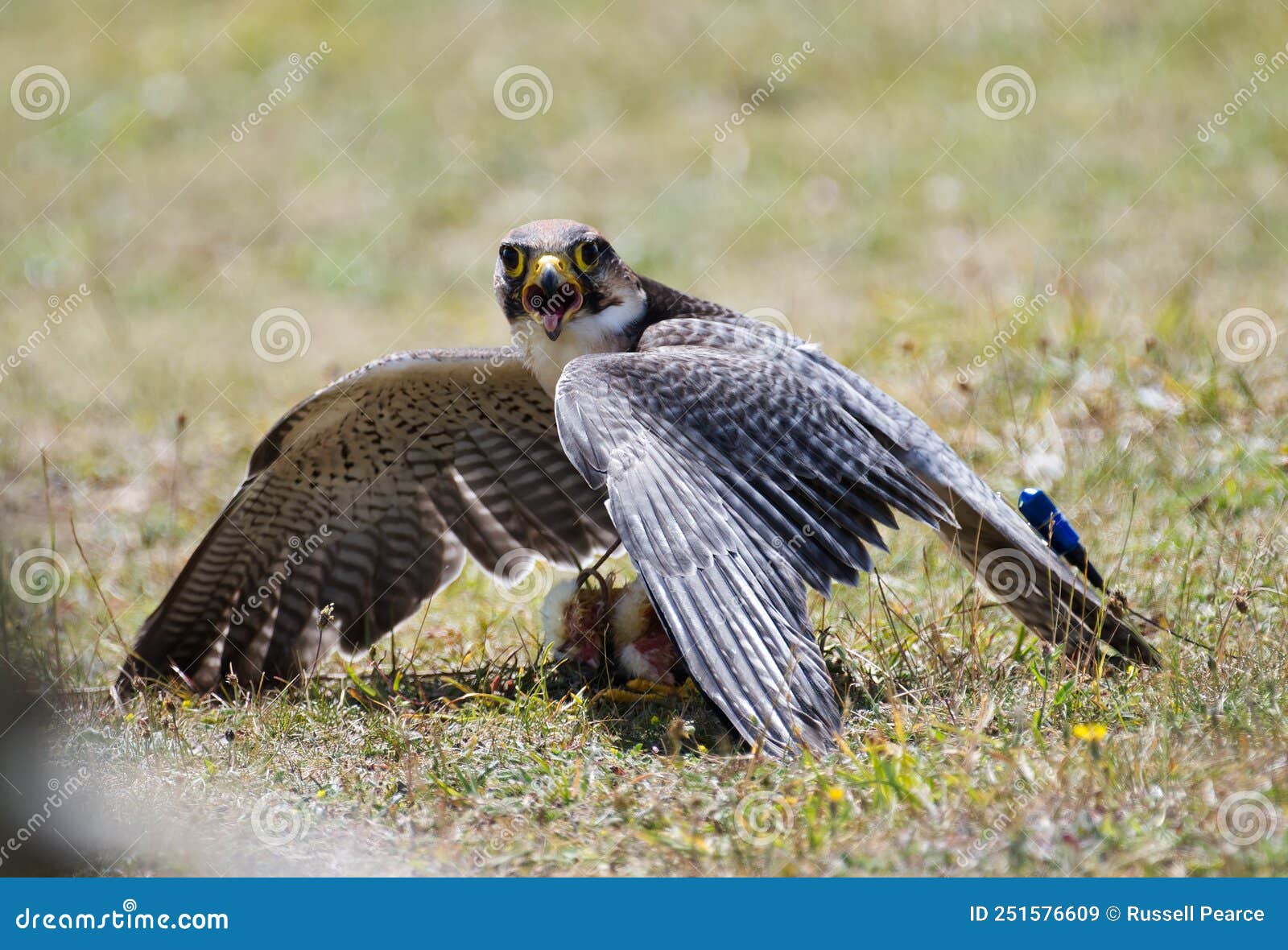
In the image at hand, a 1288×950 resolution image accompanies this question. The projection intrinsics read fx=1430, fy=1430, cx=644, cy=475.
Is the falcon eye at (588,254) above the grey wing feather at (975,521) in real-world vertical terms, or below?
above

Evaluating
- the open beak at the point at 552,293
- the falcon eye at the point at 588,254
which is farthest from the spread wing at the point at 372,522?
the falcon eye at the point at 588,254

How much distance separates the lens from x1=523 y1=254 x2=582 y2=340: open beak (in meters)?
4.94

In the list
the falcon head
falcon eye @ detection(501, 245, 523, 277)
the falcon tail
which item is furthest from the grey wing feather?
falcon eye @ detection(501, 245, 523, 277)

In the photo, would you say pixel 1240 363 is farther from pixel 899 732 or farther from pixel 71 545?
pixel 71 545

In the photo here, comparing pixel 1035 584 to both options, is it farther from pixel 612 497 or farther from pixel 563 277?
pixel 563 277

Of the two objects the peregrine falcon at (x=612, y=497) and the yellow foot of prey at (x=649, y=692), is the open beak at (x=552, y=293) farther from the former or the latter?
the yellow foot of prey at (x=649, y=692)

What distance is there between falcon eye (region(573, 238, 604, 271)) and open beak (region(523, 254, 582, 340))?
50 mm

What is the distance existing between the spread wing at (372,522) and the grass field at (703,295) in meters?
0.26

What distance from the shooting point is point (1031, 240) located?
356 inches

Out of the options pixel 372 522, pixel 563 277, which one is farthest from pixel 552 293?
pixel 372 522

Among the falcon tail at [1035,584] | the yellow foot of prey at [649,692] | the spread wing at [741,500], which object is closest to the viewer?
the spread wing at [741,500]

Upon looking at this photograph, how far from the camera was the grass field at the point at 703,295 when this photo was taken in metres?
3.63

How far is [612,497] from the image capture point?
392 cm

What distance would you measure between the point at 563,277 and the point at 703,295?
4323 millimetres
